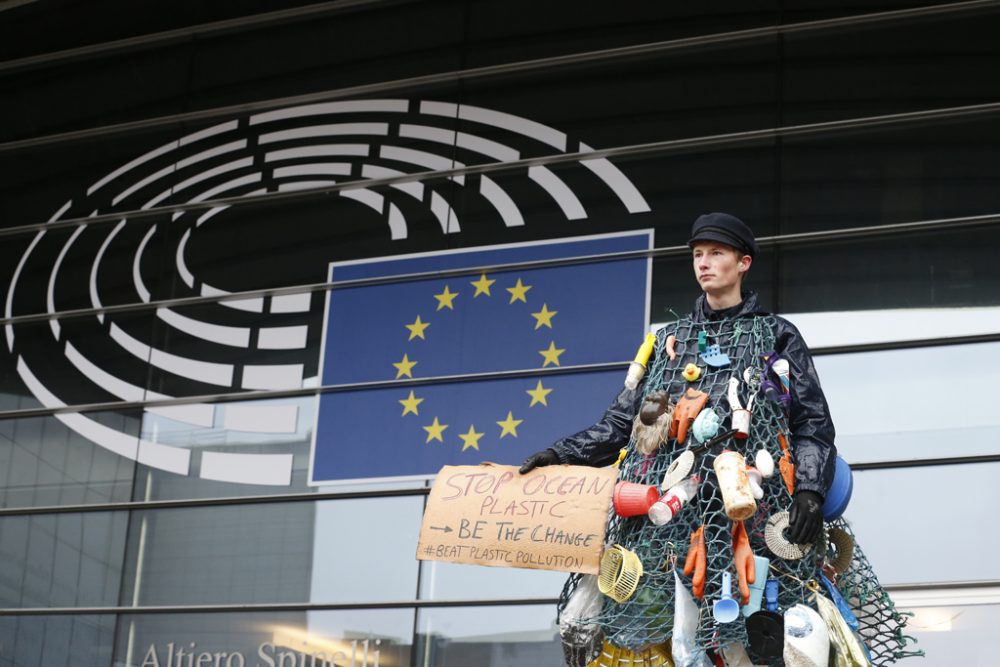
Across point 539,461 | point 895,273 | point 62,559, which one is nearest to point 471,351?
point 895,273

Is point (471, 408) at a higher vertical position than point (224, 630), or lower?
higher

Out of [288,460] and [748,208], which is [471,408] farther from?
[748,208]

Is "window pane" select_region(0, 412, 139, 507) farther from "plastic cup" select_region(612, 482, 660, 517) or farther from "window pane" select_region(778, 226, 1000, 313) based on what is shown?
"plastic cup" select_region(612, 482, 660, 517)

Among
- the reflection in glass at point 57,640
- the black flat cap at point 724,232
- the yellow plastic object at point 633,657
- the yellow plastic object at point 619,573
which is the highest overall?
the black flat cap at point 724,232

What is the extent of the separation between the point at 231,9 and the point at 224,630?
16.4ft

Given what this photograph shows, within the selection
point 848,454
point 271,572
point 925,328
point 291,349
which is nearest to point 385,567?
point 271,572

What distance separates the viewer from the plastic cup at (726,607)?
17.4 ft

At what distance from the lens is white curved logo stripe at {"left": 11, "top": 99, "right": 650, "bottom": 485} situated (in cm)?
1109

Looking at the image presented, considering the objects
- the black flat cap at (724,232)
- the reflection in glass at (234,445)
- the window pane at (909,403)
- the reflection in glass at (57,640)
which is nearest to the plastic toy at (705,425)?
the black flat cap at (724,232)

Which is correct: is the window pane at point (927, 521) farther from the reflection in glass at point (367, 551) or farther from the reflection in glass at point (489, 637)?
the reflection in glass at point (367, 551)

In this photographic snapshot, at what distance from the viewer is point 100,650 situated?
1112cm

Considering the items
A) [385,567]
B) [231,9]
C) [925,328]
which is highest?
[231,9]

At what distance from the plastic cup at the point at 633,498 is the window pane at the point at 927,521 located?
3922 millimetres

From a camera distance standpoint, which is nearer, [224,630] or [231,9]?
[224,630]
